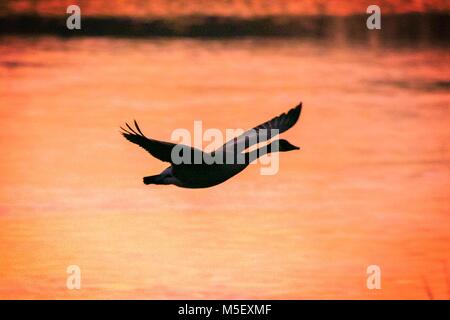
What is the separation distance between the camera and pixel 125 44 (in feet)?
70.2

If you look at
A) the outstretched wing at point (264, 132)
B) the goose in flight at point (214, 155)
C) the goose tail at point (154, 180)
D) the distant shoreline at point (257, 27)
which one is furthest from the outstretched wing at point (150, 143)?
the distant shoreline at point (257, 27)

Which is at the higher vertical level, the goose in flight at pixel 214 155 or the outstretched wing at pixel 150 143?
the outstretched wing at pixel 150 143

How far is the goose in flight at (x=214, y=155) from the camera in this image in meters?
12.6

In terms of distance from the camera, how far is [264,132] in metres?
13.7

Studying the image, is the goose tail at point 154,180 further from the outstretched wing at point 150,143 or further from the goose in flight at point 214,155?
the outstretched wing at point 150,143

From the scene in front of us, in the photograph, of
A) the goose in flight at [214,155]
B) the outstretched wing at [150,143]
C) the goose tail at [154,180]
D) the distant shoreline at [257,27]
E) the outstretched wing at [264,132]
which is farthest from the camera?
the distant shoreline at [257,27]

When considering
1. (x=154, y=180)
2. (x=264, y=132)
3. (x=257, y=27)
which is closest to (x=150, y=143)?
(x=154, y=180)

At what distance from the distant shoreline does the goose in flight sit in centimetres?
789

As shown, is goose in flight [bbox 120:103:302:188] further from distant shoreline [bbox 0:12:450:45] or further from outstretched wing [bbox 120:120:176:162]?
distant shoreline [bbox 0:12:450:45]

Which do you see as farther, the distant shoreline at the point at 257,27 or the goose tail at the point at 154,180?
the distant shoreline at the point at 257,27

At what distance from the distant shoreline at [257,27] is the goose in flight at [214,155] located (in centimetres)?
789
